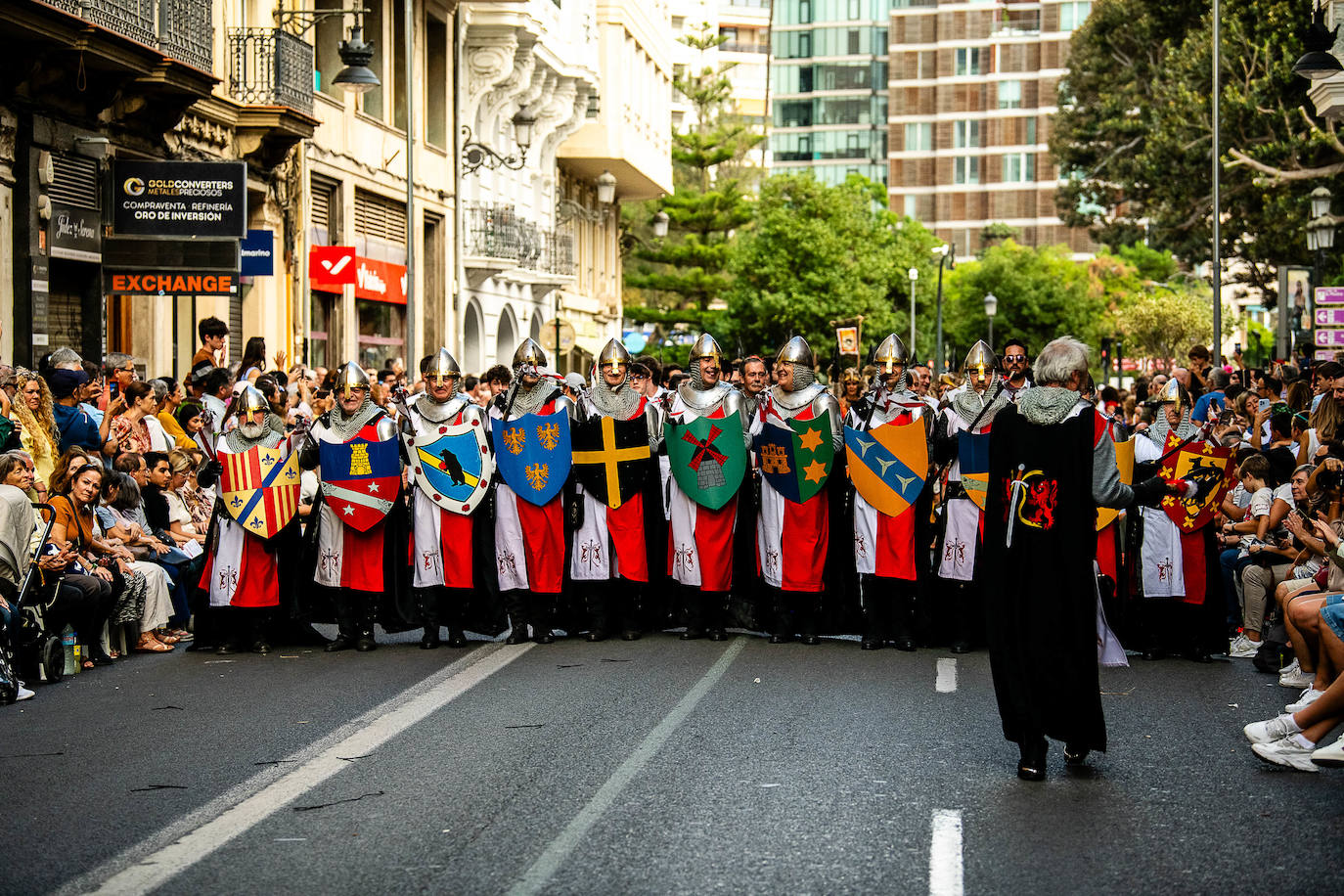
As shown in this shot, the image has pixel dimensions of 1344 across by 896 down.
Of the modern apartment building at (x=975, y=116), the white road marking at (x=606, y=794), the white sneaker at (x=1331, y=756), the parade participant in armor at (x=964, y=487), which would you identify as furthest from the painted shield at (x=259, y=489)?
the modern apartment building at (x=975, y=116)

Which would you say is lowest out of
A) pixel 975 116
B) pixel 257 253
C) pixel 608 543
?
pixel 608 543

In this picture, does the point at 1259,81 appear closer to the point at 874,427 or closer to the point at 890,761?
the point at 874,427

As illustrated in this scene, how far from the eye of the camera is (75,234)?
63.3 ft

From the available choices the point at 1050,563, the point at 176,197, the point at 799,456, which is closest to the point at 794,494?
the point at 799,456

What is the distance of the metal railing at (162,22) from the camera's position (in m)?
18.0

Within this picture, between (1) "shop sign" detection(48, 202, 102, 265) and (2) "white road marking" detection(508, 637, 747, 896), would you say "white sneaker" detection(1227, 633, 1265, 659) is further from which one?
(1) "shop sign" detection(48, 202, 102, 265)

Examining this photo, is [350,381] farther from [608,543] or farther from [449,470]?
[608,543]

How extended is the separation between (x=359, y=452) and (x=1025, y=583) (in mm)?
5381

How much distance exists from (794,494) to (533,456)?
5.81 feet

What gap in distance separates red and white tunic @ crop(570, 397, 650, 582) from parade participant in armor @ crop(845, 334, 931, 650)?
1.46 meters

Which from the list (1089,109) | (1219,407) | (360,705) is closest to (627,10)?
(1089,109)

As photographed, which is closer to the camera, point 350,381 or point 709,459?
point 350,381

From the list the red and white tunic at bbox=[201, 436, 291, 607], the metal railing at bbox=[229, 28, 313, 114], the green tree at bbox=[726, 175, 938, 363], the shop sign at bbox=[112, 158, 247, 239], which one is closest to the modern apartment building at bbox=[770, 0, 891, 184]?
the green tree at bbox=[726, 175, 938, 363]

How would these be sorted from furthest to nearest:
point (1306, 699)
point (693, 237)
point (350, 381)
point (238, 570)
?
point (693, 237)
point (350, 381)
point (238, 570)
point (1306, 699)
